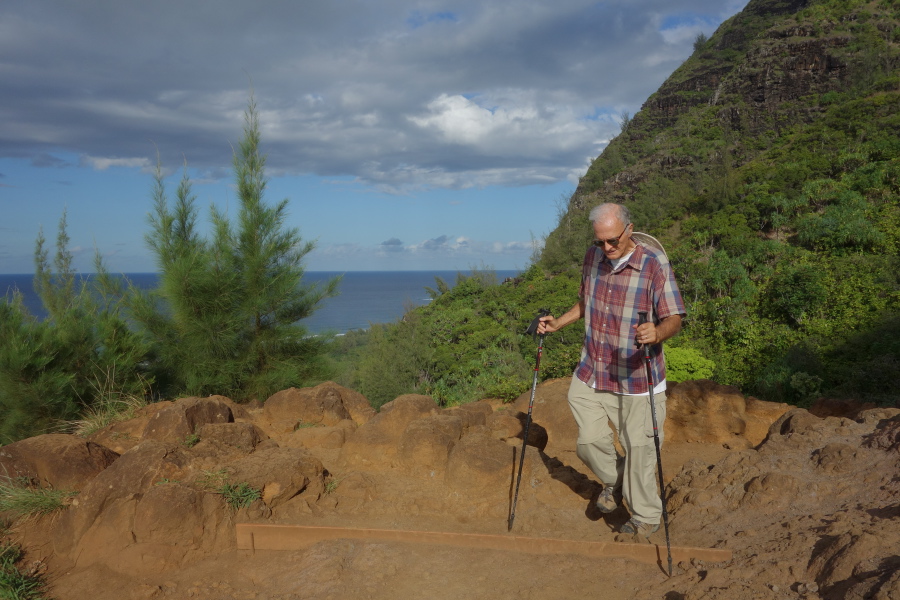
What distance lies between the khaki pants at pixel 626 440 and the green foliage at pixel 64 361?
627cm

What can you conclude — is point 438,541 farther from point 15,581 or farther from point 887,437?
point 887,437

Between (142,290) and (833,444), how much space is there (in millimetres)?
9899

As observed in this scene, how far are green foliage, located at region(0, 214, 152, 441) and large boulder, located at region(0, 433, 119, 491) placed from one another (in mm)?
3222

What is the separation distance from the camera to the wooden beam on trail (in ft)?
11.9

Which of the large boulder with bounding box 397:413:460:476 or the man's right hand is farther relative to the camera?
the large boulder with bounding box 397:413:460:476

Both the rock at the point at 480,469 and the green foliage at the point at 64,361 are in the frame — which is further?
the green foliage at the point at 64,361

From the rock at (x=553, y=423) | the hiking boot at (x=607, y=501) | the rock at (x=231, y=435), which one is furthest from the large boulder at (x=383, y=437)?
the hiking boot at (x=607, y=501)

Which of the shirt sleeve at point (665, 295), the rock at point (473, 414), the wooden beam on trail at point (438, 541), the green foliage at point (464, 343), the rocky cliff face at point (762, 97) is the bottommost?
the green foliage at point (464, 343)

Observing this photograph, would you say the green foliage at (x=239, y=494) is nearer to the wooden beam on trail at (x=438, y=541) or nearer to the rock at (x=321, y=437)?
the wooden beam on trail at (x=438, y=541)

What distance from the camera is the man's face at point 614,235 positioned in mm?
3584

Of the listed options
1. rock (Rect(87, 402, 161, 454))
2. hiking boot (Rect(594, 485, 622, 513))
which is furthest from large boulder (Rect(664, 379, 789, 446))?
rock (Rect(87, 402, 161, 454))

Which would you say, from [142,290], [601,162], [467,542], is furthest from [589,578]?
[601,162]

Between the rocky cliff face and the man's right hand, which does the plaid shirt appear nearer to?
the man's right hand

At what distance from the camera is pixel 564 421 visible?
5867 mm
